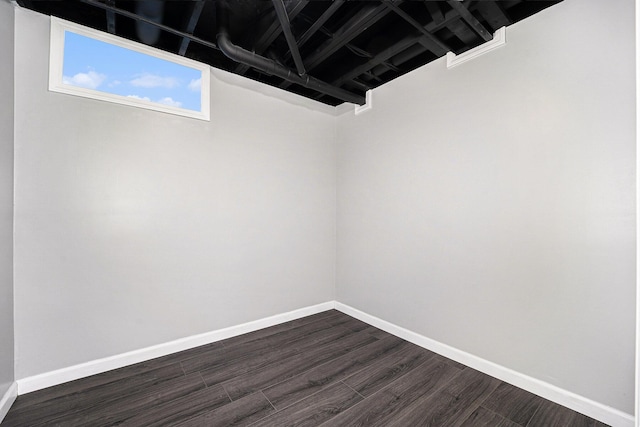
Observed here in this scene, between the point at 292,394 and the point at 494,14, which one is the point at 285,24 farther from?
the point at 292,394

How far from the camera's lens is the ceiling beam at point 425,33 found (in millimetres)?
1809

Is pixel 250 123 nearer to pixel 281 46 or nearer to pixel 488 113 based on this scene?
pixel 281 46

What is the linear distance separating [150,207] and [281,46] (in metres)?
1.98

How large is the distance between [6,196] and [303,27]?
2555 mm

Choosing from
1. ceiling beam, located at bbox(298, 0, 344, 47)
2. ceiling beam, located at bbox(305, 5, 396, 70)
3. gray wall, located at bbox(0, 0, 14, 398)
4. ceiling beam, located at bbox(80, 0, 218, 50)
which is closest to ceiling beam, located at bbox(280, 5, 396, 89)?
ceiling beam, located at bbox(305, 5, 396, 70)

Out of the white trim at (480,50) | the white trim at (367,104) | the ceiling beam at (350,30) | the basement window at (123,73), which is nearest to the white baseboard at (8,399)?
the basement window at (123,73)

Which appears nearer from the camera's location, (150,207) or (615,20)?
(615,20)

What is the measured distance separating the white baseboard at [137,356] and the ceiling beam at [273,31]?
9.12 feet

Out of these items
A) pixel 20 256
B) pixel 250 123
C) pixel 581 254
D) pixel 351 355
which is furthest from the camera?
pixel 250 123

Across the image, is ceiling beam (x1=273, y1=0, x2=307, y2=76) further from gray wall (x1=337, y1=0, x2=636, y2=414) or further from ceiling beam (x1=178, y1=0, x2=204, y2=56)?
gray wall (x1=337, y1=0, x2=636, y2=414)

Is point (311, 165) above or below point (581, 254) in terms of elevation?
above

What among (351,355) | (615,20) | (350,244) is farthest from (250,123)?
(615,20)

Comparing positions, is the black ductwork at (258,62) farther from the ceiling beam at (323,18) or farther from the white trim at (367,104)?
the ceiling beam at (323,18)

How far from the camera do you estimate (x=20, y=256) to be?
184 cm
